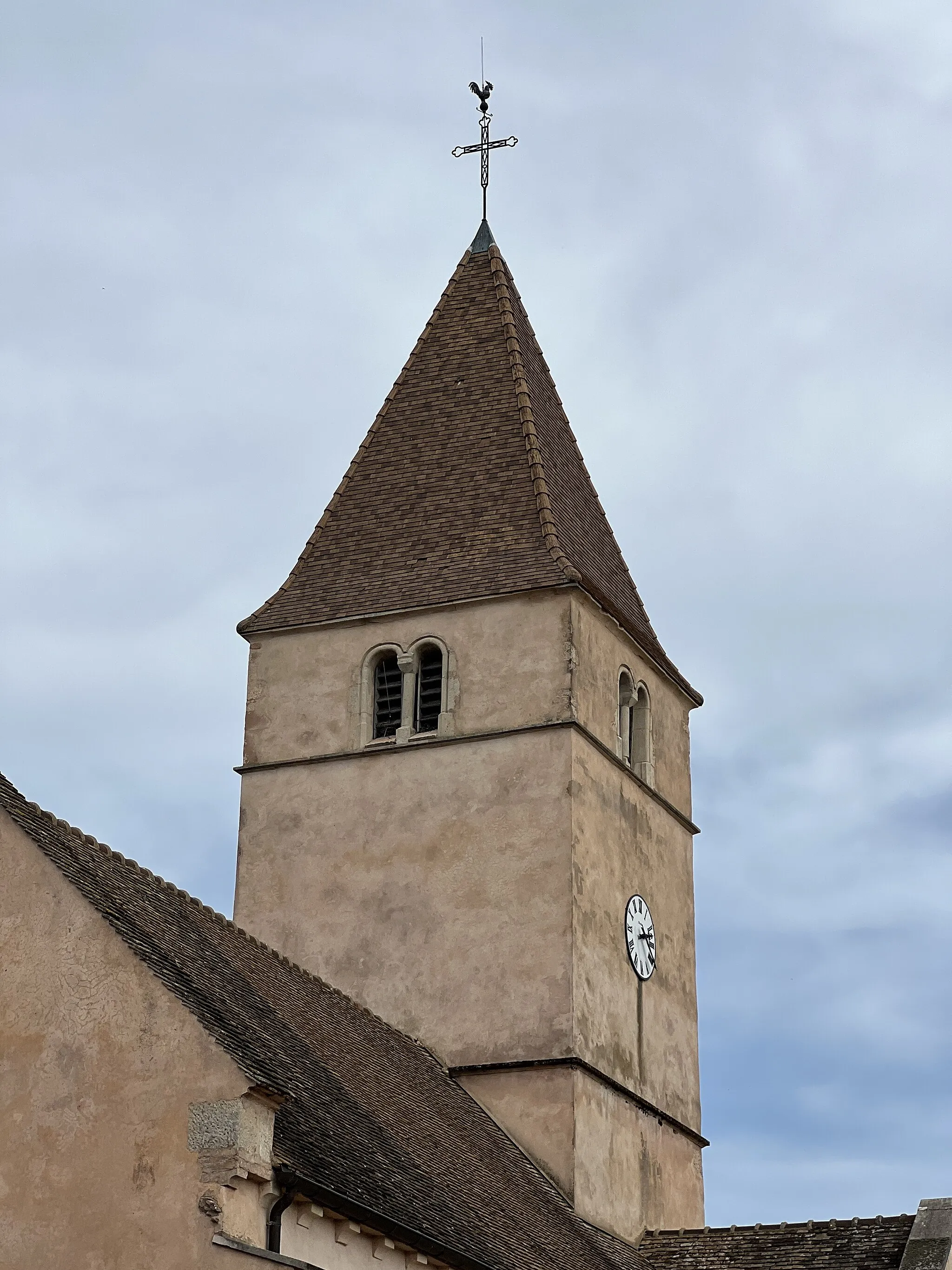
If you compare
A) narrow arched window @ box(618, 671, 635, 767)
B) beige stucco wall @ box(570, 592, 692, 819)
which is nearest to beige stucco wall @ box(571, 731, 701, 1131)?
beige stucco wall @ box(570, 592, 692, 819)

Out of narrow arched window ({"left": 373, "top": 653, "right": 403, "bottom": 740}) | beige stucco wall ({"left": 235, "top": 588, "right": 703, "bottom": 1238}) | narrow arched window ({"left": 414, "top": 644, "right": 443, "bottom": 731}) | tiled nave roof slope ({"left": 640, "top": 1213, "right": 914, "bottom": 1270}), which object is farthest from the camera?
narrow arched window ({"left": 373, "top": 653, "right": 403, "bottom": 740})

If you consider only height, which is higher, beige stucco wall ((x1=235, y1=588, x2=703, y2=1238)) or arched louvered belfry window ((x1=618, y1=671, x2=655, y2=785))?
arched louvered belfry window ((x1=618, y1=671, x2=655, y2=785))

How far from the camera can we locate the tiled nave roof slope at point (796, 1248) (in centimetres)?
2447

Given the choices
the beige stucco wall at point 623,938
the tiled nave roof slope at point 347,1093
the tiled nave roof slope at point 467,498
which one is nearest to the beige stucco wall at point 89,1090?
the tiled nave roof slope at point 347,1093

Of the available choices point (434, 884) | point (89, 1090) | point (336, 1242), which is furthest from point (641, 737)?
point (89, 1090)

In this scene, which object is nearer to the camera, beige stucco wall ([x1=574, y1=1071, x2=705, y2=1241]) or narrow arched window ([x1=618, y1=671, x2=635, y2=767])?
beige stucco wall ([x1=574, y1=1071, x2=705, y2=1241])

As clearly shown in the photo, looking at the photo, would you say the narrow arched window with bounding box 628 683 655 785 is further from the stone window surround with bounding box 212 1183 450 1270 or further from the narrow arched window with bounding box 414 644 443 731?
the stone window surround with bounding box 212 1183 450 1270

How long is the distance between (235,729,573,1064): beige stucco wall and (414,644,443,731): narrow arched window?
18.2 inches

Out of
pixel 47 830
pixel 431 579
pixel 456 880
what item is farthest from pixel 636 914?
pixel 47 830

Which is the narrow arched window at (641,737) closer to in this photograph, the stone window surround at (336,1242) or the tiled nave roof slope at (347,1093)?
the tiled nave roof slope at (347,1093)

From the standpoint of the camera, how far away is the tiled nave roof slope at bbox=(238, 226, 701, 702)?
28828mm

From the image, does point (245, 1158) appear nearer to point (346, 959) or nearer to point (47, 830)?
point (47, 830)

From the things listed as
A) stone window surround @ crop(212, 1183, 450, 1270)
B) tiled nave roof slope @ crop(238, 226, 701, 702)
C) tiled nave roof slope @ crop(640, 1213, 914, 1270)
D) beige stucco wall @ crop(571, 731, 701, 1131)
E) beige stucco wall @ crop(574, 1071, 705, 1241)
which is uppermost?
tiled nave roof slope @ crop(238, 226, 701, 702)

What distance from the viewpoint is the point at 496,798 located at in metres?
27.4
